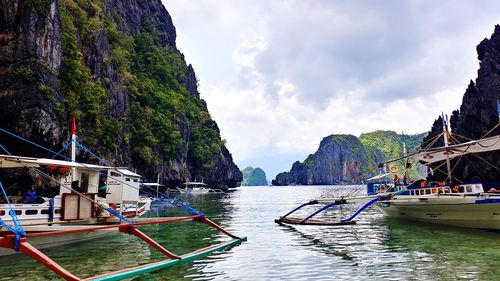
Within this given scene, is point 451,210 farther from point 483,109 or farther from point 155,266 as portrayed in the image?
point 483,109

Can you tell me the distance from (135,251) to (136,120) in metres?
55.6

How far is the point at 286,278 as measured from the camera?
9.99m

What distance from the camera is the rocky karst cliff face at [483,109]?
49938mm

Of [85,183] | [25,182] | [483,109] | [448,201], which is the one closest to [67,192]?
[85,183]

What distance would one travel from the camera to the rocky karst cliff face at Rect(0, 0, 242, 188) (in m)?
30.0

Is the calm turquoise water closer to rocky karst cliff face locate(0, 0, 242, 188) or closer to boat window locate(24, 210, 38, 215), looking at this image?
boat window locate(24, 210, 38, 215)

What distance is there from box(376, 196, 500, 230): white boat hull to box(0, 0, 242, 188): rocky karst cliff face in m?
29.9

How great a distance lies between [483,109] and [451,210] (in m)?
41.7

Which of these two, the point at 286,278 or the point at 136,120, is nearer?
the point at 286,278

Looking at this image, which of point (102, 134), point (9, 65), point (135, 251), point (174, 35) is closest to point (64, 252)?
point (135, 251)

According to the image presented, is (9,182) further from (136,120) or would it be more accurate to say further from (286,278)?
(136,120)

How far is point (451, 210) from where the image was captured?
62.7 feet

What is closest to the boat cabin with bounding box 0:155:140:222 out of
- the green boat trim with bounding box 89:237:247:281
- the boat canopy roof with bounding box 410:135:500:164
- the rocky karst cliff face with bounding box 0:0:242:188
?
the green boat trim with bounding box 89:237:247:281

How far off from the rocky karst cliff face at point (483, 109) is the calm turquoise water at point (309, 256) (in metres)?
38.0
